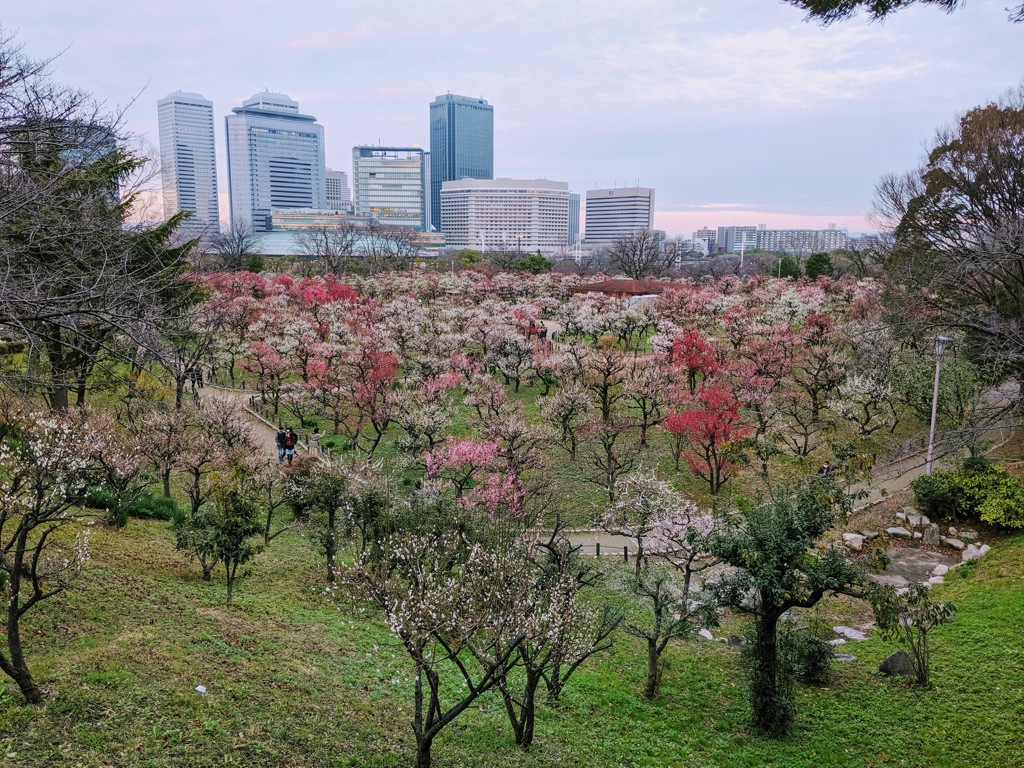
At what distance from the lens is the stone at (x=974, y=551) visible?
47.3 feet

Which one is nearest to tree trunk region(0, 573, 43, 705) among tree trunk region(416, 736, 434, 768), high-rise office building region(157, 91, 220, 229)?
tree trunk region(416, 736, 434, 768)

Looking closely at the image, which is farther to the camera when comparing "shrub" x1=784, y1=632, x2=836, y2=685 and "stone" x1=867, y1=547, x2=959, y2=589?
"stone" x1=867, y1=547, x2=959, y2=589

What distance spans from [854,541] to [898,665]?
611cm

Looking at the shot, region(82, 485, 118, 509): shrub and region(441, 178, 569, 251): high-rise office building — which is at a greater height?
region(441, 178, 569, 251): high-rise office building

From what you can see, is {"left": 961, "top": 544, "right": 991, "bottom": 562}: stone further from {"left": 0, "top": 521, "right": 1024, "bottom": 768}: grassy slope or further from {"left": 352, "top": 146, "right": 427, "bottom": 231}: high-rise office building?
{"left": 352, "top": 146, "right": 427, "bottom": 231}: high-rise office building

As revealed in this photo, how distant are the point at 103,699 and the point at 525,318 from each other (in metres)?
31.9

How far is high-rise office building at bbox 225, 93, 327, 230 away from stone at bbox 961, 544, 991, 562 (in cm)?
18294

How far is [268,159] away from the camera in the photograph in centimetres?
18125

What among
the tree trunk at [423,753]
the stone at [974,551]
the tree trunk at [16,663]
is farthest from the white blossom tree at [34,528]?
the stone at [974,551]

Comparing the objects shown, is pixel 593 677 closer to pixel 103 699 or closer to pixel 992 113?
pixel 103 699

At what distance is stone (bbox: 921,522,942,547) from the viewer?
15531mm

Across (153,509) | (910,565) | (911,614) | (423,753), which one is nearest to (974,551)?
(910,565)

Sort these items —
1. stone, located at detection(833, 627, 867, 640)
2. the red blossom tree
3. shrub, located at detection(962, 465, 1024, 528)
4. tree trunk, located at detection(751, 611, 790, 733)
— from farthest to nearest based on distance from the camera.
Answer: the red blossom tree, shrub, located at detection(962, 465, 1024, 528), stone, located at detection(833, 627, 867, 640), tree trunk, located at detection(751, 611, 790, 733)

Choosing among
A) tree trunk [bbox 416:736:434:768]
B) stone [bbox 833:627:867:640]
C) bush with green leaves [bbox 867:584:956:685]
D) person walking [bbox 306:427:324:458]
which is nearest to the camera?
tree trunk [bbox 416:736:434:768]
